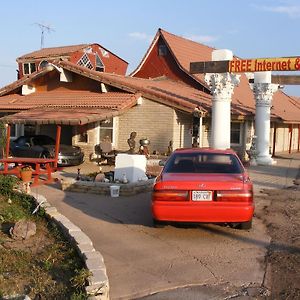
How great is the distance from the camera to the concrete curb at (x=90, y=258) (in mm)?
4695

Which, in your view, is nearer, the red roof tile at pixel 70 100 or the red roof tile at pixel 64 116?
Answer: the red roof tile at pixel 64 116

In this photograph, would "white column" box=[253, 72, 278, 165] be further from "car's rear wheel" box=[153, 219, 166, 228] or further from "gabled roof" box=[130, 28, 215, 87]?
"car's rear wheel" box=[153, 219, 166, 228]

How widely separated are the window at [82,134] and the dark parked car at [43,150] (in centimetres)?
172

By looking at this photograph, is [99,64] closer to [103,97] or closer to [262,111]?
[103,97]

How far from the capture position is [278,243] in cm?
708

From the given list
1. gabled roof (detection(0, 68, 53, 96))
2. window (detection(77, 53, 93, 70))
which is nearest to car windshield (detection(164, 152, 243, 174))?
gabled roof (detection(0, 68, 53, 96))

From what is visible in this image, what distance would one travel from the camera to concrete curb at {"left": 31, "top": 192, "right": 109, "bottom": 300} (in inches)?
185

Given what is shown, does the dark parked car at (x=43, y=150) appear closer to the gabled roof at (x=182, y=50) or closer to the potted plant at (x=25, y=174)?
the potted plant at (x=25, y=174)

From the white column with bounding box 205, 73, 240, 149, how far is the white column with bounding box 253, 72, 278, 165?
428cm

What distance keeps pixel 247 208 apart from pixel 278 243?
27.1 inches

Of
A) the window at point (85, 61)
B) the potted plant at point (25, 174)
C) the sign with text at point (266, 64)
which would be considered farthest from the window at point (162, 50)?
the potted plant at point (25, 174)

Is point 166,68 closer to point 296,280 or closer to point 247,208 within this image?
point 247,208

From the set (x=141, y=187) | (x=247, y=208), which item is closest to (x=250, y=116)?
(x=141, y=187)

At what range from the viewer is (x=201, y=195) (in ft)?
23.4
